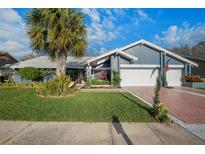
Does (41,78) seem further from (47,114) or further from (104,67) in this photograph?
(47,114)

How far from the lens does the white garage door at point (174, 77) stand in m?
23.3

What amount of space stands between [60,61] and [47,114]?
360 inches

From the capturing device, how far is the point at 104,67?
23047 millimetres

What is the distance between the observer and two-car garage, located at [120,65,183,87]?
75.2 ft

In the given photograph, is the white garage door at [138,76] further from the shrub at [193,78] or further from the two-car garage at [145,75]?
the shrub at [193,78]

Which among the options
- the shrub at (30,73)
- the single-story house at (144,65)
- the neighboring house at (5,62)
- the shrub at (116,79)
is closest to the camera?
the shrub at (116,79)

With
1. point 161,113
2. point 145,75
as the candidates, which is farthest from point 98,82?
point 161,113

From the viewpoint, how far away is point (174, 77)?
23.4 metres

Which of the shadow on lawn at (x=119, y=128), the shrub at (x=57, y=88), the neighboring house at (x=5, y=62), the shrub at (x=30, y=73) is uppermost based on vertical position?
the neighboring house at (x=5, y=62)

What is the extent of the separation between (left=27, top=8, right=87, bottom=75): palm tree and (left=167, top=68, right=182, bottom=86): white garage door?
11067mm

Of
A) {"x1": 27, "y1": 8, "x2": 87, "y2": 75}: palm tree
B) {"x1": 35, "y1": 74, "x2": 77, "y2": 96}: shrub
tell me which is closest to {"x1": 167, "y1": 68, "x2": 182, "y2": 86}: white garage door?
{"x1": 27, "y1": 8, "x2": 87, "y2": 75}: palm tree

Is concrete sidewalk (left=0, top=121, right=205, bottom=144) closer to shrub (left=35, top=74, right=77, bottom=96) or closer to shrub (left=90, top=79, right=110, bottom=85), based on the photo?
shrub (left=35, top=74, right=77, bottom=96)

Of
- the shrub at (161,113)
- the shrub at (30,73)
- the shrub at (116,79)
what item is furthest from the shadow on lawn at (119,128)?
the shrub at (30,73)
